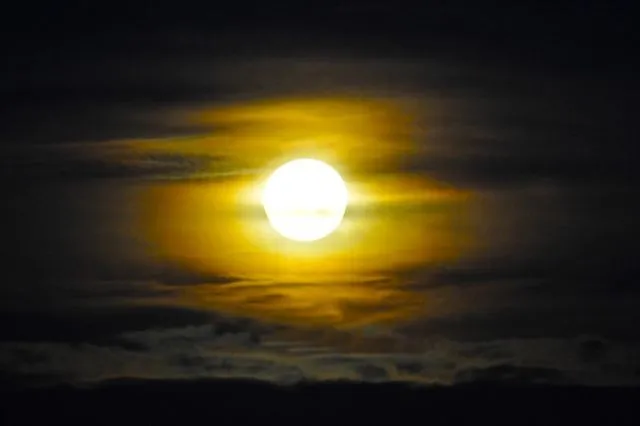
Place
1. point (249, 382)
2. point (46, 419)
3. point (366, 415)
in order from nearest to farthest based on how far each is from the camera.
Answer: point (249, 382)
point (46, 419)
point (366, 415)

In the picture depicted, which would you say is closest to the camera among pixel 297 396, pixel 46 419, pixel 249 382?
pixel 249 382

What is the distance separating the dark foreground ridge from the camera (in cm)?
2488

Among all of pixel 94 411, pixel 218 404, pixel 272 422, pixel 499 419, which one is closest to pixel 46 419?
pixel 94 411

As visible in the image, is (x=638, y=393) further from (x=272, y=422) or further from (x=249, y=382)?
(x=272, y=422)

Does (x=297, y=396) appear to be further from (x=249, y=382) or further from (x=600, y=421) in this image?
(x=600, y=421)

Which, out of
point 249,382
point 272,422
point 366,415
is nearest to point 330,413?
point 366,415

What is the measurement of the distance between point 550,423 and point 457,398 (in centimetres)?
255

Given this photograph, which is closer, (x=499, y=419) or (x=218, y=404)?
(x=218, y=404)

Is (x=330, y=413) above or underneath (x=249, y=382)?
above

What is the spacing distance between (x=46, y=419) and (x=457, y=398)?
583cm

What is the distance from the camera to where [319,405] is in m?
27.6

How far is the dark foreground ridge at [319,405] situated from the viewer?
979 inches

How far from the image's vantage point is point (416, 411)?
29.0 meters

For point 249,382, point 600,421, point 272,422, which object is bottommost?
point 249,382
